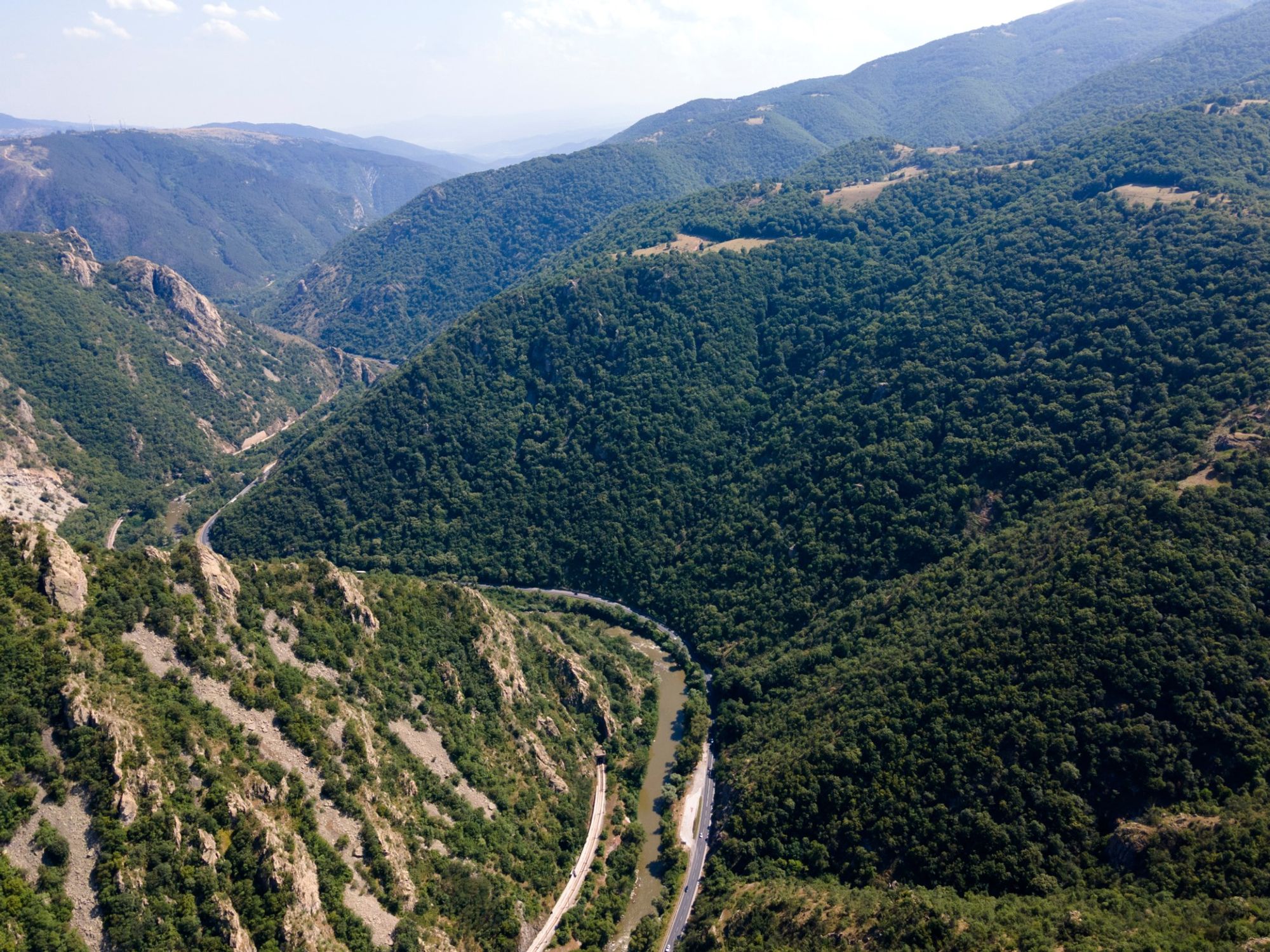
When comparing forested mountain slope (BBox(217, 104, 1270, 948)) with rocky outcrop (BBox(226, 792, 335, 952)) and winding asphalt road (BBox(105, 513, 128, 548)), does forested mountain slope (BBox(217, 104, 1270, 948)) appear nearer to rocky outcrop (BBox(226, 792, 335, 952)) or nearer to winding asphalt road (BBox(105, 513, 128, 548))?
winding asphalt road (BBox(105, 513, 128, 548))

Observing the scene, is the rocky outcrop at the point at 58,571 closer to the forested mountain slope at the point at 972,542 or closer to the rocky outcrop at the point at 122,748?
the rocky outcrop at the point at 122,748

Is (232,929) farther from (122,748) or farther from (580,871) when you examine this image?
(580,871)

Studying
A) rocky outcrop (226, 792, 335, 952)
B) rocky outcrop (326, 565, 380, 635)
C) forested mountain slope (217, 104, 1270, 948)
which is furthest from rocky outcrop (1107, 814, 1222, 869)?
rocky outcrop (326, 565, 380, 635)

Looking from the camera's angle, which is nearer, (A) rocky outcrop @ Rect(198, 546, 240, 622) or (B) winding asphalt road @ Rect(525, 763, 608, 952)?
(B) winding asphalt road @ Rect(525, 763, 608, 952)

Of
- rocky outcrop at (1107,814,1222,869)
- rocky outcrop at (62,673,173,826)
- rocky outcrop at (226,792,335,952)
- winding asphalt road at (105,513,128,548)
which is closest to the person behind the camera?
rocky outcrop at (62,673,173,826)

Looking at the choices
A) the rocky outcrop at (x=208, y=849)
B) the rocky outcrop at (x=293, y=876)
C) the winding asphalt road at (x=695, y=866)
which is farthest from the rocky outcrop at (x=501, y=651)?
the rocky outcrop at (x=208, y=849)

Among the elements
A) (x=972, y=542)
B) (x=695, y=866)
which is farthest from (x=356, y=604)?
(x=972, y=542)

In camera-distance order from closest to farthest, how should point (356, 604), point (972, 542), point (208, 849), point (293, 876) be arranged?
point (208, 849) → point (293, 876) → point (356, 604) → point (972, 542)
